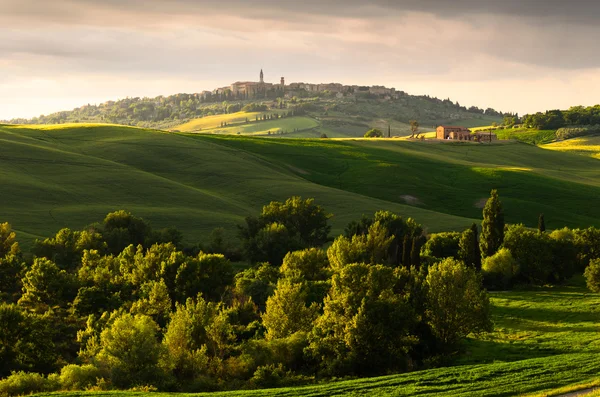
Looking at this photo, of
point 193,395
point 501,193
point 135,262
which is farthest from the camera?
point 501,193

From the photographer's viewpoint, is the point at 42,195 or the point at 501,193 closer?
the point at 42,195

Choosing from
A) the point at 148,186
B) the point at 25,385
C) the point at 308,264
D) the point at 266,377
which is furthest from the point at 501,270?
the point at 148,186

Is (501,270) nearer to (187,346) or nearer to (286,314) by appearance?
(286,314)

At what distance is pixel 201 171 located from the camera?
16688 cm

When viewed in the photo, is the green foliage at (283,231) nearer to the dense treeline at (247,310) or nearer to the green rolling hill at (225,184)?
the green rolling hill at (225,184)

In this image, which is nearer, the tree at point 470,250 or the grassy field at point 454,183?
the tree at point 470,250

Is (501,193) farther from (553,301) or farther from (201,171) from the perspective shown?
(553,301)

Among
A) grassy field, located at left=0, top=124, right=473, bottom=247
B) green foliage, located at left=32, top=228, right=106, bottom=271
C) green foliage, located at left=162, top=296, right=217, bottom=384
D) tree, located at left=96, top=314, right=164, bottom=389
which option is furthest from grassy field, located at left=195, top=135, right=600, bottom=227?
tree, located at left=96, top=314, right=164, bottom=389

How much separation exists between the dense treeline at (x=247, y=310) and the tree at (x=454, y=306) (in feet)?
0.33

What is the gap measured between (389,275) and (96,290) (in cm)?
3522

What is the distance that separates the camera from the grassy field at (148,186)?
123 metres

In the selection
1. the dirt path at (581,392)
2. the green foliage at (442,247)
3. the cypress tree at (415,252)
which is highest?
the dirt path at (581,392)

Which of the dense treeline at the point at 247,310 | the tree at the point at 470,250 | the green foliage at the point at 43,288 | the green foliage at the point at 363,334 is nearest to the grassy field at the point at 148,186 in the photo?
the dense treeline at the point at 247,310

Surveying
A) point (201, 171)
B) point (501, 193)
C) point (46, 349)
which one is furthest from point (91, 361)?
point (501, 193)
